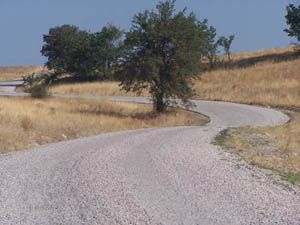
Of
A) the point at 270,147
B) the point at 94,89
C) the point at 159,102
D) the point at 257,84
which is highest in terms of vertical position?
the point at 270,147

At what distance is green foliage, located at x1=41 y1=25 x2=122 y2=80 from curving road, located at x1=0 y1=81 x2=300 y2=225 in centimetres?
6404

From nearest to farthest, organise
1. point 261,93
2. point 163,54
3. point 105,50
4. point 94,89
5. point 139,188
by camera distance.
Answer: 1. point 139,188
2. point 163,54
3. point 261,93
4. point 94,89
5. point 105,50

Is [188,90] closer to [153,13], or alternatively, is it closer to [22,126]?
[153,13]

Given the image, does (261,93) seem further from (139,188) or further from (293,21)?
(139,188)

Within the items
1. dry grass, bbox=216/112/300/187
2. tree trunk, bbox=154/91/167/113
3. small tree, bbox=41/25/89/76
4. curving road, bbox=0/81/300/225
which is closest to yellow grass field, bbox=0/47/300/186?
dry grass, bbox=216/112/300/187

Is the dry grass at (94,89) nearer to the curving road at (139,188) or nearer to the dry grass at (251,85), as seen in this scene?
the dry grass at (251,85)

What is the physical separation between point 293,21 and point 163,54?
3729 cm

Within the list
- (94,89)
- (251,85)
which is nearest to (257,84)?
(251,85)

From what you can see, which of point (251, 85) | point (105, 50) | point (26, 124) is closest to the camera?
point (26, 124)

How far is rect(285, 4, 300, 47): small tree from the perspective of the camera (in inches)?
2968

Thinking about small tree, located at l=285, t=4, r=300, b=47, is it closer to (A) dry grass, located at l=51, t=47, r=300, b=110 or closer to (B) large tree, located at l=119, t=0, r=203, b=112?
(A) dry grass, located at l=51, t=47, r=300, b=110

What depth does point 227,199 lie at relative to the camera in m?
10.1

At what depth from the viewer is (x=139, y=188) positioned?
11.1m

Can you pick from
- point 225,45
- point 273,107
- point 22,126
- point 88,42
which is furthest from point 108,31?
point 22,126
